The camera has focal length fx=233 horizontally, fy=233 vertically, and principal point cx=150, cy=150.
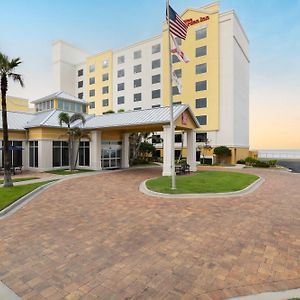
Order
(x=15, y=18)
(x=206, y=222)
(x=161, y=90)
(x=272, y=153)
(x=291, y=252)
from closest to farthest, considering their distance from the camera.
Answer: (x=291, y=252)
(x=206, y=222)
(x=15, y=18)
(x=161, y=90)
(x=272, y=153)

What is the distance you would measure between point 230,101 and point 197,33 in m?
15.3

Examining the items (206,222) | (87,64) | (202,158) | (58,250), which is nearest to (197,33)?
(202,158)

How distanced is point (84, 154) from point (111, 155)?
3.19 meters

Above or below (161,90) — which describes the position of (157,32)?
above

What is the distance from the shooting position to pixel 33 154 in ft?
84.1

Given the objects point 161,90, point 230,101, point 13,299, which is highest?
point 161,90

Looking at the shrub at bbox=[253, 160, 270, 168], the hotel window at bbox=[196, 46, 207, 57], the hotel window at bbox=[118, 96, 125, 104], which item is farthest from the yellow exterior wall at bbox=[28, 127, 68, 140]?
the hotel window at bbox=[118, 96, 125, 104]

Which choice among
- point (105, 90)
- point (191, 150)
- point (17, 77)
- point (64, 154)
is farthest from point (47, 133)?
point (105, 90)

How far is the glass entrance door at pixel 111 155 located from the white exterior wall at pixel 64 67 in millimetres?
44893

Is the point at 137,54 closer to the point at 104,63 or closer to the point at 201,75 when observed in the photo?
the point at 104,63

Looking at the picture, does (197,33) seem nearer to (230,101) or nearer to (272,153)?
(230,101)

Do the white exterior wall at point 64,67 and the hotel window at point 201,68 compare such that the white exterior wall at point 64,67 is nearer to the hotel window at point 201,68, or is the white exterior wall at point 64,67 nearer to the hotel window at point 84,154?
the hotel window at point 201,68

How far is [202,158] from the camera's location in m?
42.2

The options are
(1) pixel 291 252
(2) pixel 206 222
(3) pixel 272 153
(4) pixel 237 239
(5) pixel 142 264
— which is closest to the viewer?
(5) pixel 142 264
